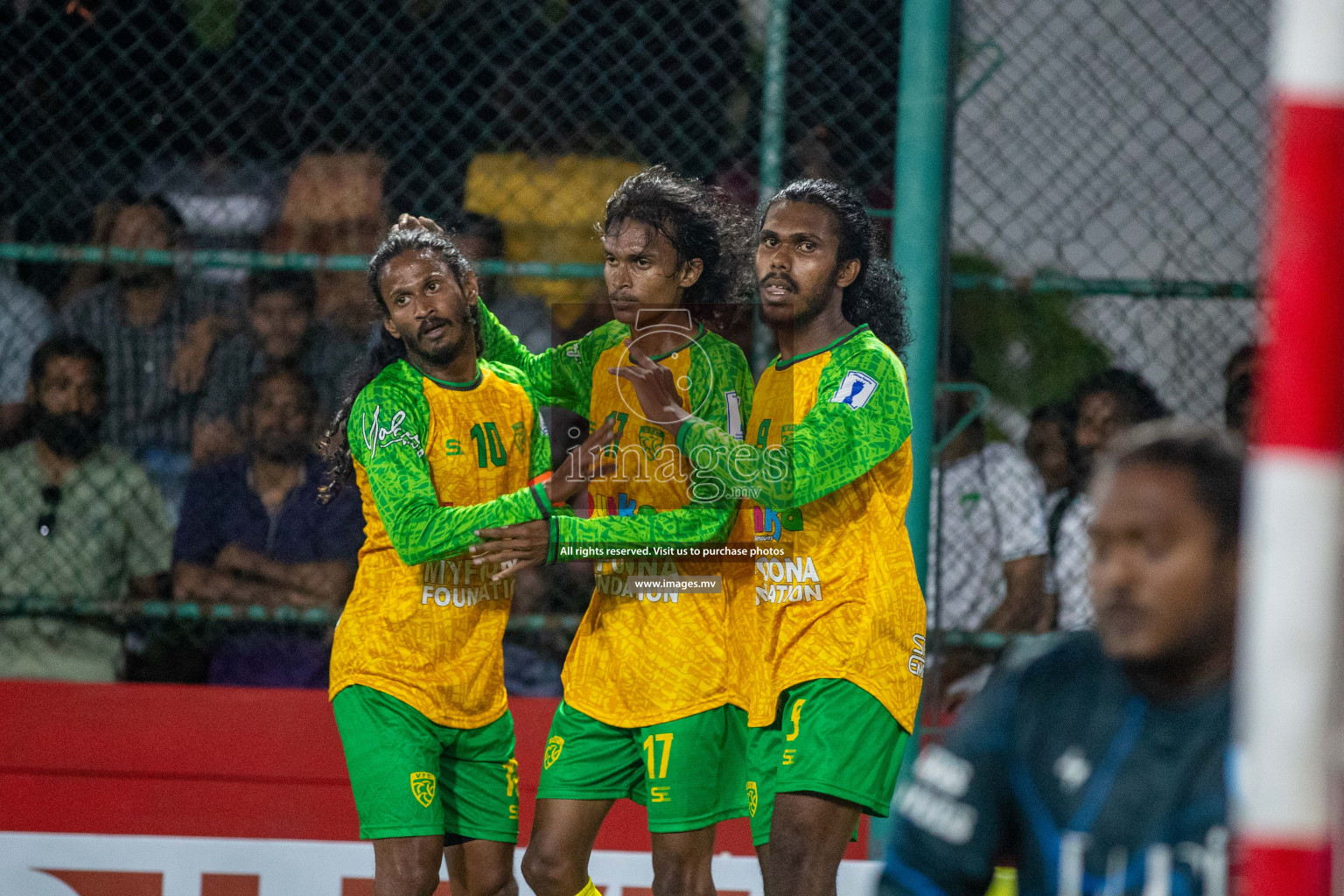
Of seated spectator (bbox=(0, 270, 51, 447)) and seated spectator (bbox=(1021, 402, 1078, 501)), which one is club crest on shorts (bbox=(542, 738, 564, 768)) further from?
seated spectator (bbox=(0, 270, 51, 447))

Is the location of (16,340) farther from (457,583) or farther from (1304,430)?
(1304,430)

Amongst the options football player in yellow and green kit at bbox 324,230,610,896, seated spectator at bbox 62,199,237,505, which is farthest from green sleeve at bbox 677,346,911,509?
seated spectator at bbox 62,199,237,505

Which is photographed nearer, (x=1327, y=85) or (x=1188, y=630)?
(x=1327, y=85)

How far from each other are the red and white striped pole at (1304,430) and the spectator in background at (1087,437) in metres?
3.15

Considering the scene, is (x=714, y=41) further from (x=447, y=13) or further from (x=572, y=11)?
(x=447, y=13)

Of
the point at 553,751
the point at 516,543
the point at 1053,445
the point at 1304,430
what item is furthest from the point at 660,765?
the point at 1304,430

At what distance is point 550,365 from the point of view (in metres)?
3.83

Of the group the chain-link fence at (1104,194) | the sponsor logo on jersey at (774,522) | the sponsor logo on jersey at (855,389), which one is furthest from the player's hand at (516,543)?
the chain-link fence at (1104,194)

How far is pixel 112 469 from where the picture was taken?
4578 millimetres

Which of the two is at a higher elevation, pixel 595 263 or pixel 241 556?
pixel 595 263

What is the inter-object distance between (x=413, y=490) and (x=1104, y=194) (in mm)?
2309

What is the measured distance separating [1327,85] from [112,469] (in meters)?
4.12

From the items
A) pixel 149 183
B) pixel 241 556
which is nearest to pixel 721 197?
pixel 241 556

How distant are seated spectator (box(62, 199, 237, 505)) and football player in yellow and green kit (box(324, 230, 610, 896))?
1.23 m
